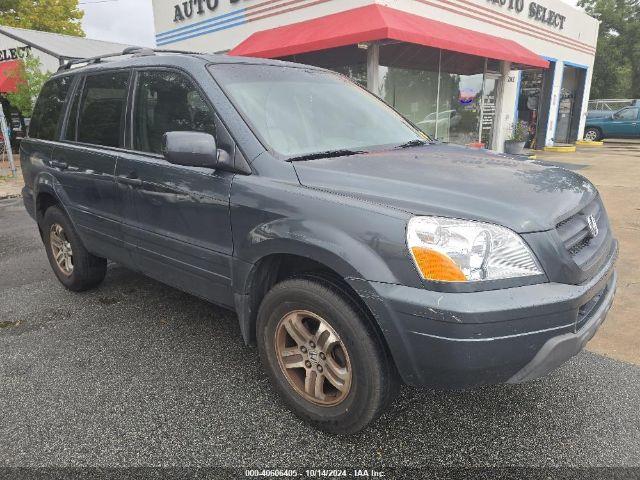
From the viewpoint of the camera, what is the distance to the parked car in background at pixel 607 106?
2238 cm

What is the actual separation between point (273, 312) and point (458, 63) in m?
12.9

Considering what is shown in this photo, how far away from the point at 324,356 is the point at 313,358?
0.08m

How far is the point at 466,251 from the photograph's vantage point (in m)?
1.91

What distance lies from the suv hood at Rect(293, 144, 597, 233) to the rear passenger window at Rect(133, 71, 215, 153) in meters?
0.79

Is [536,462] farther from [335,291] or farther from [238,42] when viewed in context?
[238,42]

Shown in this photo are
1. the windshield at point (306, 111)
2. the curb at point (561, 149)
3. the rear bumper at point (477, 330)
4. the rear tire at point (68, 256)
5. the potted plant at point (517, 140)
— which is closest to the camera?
the rear bumper at point (477, 330)

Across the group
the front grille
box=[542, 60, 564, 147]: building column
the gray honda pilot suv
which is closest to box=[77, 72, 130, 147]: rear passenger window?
the gray honda pilot suv

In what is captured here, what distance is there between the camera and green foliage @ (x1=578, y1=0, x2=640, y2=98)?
112ft

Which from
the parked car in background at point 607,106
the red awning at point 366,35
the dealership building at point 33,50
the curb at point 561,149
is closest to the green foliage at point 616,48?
the parked car in background at point 607,106

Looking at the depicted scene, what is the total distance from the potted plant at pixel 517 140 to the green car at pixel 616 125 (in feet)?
28.7

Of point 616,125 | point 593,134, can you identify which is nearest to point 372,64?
point 593,134

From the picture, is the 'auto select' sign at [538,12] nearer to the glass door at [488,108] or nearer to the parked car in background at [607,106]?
the glass door at [488,108]

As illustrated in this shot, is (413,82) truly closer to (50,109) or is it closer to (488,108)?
(488,108)

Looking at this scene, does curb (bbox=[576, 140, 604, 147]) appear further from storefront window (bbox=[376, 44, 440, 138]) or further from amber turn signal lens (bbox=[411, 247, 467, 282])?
amber turn signal lens (bbox=[411, 247, 467, 282])
